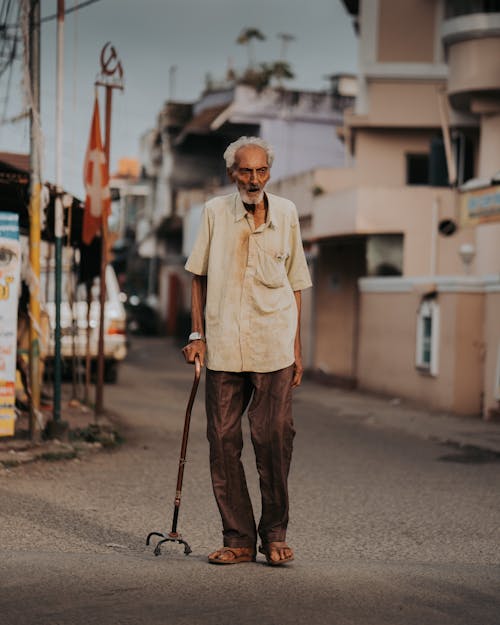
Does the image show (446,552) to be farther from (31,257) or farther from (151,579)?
(31,257)

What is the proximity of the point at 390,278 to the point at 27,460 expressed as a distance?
13.1 m

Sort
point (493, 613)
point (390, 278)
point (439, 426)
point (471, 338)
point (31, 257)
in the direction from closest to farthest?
point (493, 613)
point (31, 257)
point (439, 426)
point (471, 338)
point (390, 278)

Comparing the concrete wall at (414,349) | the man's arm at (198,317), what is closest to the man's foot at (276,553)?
the man's arm at (198,317)

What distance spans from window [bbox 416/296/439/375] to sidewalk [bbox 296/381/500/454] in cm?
71

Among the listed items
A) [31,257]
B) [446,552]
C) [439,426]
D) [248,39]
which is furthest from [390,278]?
[248,39]

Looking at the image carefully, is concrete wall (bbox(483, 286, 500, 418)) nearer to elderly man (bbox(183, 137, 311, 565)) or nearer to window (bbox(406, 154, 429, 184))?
window (bbox(406, 154, 429, 184))

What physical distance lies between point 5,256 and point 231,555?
18.9ft

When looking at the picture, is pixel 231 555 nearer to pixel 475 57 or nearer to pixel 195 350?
pixel 195 350

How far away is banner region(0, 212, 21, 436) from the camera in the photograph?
37.9 ft

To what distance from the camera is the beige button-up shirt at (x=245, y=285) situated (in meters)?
6.42

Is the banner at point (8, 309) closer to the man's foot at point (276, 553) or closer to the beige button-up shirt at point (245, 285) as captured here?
the beige button-up shirt at point (245, 285)

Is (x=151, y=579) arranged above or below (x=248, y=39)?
below

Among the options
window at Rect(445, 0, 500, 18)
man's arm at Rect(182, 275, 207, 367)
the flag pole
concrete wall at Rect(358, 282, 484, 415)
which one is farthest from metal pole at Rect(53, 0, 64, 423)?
window at Rect(445, 0, 500, 18)

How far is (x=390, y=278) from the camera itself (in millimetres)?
23453
